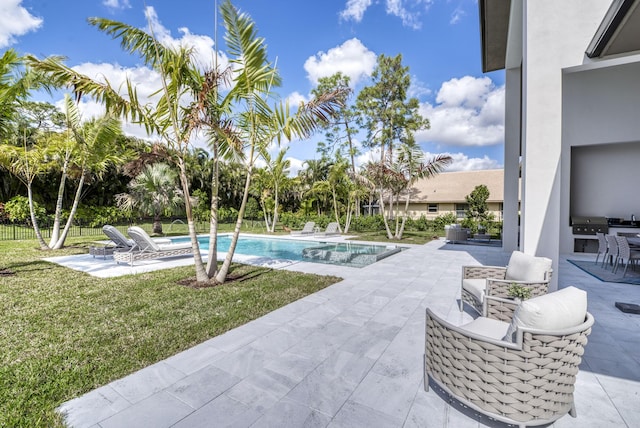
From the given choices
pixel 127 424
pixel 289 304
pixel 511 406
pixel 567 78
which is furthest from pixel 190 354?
pixel 567 78

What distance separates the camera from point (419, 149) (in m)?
15.3

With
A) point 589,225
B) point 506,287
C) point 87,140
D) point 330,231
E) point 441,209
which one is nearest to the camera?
point 506,287

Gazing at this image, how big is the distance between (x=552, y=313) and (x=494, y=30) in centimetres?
1246

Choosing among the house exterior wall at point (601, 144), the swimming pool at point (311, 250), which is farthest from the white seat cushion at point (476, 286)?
the house exterior wall at point (601, 144)

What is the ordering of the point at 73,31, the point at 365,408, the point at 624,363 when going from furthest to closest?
the point at 73,31, the point at 624,363, the point at 365,408

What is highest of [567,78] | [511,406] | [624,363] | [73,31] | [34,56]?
[73,31]

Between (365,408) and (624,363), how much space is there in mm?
3059

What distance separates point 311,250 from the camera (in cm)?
1216

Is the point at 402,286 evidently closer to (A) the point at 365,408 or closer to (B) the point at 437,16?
(A) the point at 365,408

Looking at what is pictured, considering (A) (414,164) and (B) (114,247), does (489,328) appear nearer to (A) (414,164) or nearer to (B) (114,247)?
(B) (114,247)

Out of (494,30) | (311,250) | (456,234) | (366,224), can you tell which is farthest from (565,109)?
(366,224)

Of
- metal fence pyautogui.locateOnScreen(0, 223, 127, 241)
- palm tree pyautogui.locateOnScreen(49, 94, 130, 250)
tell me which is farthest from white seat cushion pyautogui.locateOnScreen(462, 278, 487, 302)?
metal fence pyautogui.locateOnScreen(0, 223, 127, 241)

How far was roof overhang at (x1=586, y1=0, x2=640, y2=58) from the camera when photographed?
184 inches

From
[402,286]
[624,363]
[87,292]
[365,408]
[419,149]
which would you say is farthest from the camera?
[419,149]
